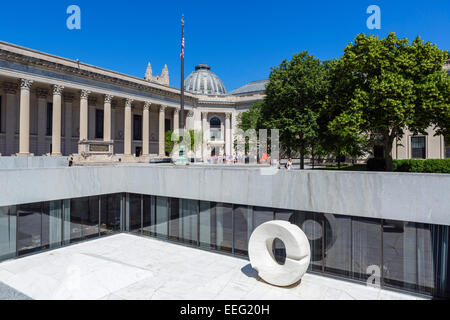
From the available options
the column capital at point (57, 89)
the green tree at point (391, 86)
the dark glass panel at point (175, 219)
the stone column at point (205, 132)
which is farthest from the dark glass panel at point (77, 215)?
the stone column at point (205, 132)

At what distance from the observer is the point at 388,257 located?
1185cm

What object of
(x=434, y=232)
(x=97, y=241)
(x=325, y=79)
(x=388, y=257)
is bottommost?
(x=97, y=241)

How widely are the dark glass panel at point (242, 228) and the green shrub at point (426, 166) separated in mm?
22309

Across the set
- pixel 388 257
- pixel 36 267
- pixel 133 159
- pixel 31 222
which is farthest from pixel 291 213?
pixel 133 159

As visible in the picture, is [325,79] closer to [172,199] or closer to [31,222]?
[172,199]

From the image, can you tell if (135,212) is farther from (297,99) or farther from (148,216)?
(297,99)

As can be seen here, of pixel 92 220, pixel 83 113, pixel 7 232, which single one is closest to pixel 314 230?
pixel 92 220

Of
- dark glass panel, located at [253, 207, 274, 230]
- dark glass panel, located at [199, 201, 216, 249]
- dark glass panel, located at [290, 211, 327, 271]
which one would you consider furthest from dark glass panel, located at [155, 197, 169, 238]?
dark glass panel, located at [290, 211, 327, 271]

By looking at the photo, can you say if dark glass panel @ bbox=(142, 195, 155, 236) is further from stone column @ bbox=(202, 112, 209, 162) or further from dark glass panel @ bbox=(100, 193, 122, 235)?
stone column @ bbox=(202, 112, 209, 162)

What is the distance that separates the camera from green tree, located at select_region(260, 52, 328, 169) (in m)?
25.1

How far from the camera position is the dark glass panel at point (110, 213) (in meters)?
19.6

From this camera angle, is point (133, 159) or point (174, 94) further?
point (174, 94)

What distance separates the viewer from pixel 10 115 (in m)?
42.4
